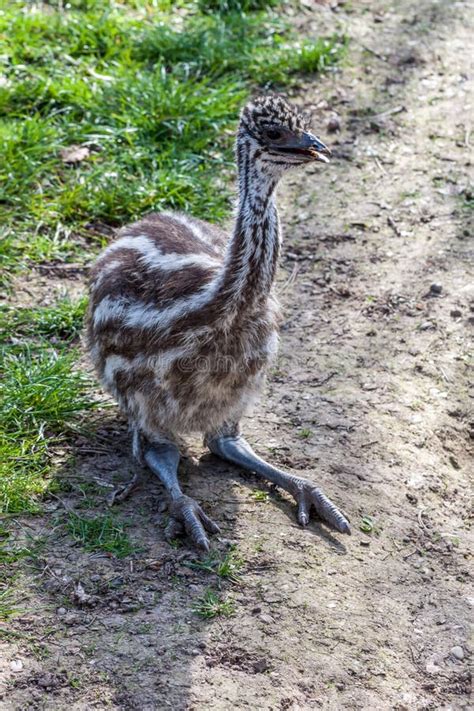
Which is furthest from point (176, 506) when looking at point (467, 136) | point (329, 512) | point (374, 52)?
point (374, 52)

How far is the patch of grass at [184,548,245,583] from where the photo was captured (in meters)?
4.68

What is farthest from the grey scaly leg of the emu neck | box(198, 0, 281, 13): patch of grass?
box(198, 0, 281, 13): patch of grass

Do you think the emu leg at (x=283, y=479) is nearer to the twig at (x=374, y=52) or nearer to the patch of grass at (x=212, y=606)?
the patch of grass at (x=212, y=606)

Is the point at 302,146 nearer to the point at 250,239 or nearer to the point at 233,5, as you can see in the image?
the point at 250,239

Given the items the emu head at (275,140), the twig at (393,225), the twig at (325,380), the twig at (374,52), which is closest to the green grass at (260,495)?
the twig at (325,380)

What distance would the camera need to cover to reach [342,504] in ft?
16.9

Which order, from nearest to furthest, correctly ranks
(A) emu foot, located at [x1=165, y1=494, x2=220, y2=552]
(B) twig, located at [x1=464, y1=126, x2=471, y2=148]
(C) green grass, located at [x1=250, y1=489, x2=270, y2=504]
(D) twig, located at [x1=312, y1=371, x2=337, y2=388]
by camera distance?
(A) emu foot, located at [x1=165, y1=494, x2=220, y2=552]
(C) green grass, located at [x1=250, y1=489, x2=270, y2=504]
(D) twig, located at [x1=312, y1=371, x2=337, y2=388]
(B) twig, located at [x1=464, y1=126, x2=471, y2=148]

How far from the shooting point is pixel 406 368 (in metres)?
6.00

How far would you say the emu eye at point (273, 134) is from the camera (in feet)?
15.6

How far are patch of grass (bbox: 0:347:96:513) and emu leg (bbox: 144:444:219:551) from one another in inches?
19.8

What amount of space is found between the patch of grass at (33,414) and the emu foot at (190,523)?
2.04ft

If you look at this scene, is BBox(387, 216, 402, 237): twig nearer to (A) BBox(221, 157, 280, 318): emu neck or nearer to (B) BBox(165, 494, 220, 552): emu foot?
(A) BBox(221, 157, 280, 318): emu neck

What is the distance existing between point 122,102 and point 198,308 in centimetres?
308

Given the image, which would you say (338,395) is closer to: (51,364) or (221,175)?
(51,364)
